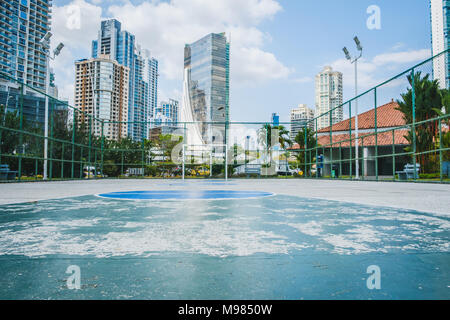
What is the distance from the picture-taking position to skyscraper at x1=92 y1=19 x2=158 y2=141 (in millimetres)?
77188

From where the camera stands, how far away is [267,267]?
123cm

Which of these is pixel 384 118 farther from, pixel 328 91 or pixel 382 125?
pixel 328 91

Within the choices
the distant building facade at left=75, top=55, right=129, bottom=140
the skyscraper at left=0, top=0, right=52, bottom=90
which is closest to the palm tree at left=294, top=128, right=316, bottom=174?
the distant building facade at left=75, top=55, right=129, bottom=140

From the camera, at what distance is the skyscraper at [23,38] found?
236ft

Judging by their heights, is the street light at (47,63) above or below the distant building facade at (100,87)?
below

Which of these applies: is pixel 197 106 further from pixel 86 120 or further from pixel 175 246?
pixel 175 246

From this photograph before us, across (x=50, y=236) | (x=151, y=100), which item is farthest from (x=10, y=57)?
(x=50, y=236)

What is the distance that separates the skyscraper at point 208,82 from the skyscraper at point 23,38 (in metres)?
35.1

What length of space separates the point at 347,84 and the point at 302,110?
7926 cm

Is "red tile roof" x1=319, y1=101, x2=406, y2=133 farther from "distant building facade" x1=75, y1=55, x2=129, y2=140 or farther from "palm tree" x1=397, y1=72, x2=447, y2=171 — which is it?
"distant building facade" x1=75, y1=55, x2=129, y2=140

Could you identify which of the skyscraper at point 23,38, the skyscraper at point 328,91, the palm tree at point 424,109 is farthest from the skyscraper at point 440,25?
the skyscraper at point 23,38

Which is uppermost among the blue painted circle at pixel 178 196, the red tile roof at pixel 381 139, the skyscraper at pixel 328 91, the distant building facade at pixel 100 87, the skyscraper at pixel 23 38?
the skyscraper at pixel 23 38

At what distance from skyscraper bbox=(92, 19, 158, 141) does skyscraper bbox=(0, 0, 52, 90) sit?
53.6 feet

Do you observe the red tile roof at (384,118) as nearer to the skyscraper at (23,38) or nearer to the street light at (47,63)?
the street light at (47,63)
